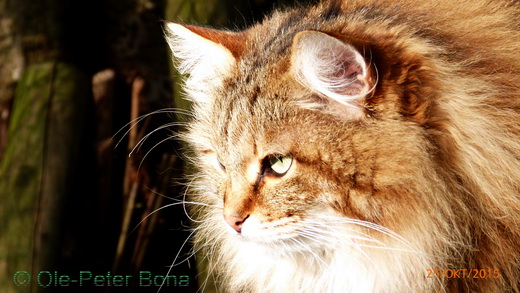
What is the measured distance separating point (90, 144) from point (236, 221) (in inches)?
72.8

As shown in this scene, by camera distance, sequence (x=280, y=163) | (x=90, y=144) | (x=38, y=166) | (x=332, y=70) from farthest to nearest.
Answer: (x=90, y=144)
(x=38, y=166)
(x=280, y=163)
(x=332, y=70)

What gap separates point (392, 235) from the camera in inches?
75.2

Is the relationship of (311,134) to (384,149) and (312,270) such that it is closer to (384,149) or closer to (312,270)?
(384,149)

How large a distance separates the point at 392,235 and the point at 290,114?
518 millimetres

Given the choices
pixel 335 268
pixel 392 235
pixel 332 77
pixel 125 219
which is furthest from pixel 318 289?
pixel 125 219

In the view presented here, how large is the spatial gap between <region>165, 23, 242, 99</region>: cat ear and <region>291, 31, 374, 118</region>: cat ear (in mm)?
401

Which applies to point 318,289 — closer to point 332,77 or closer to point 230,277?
point 230,277

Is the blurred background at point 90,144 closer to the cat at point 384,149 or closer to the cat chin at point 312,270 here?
the cat chin at point 312,270

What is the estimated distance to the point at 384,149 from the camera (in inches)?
71.7

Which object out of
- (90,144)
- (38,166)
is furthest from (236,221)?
(90,144)

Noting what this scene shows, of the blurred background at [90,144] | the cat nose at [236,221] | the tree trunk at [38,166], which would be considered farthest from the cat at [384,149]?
the tree trunk at [38,166]

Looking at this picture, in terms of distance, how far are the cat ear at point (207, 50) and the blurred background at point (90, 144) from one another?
474 mm

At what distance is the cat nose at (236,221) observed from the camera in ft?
6.57

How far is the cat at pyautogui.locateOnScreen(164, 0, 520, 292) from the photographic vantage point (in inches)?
71.3
